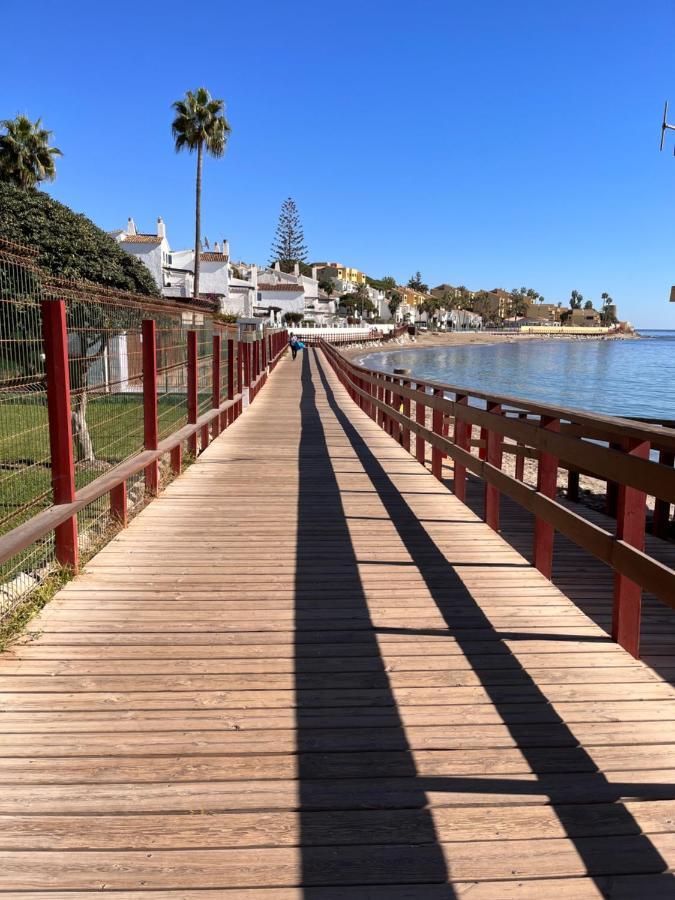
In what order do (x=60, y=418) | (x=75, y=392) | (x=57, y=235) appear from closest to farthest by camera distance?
(x=60, y=418)
(x=75, y=392)
(x=57, y=235)

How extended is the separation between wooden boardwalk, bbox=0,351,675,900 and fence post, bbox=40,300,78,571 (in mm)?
269

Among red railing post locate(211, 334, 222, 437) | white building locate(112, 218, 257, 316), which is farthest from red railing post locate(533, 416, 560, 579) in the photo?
white building locate(112, 218, 257, 316)

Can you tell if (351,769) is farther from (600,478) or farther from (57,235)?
(57,235)

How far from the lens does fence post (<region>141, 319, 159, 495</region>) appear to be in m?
6.97

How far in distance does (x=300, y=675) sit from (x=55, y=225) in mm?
19776

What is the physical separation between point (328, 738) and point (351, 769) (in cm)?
24

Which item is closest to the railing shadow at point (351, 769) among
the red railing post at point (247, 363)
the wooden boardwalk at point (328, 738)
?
the wooden boardwalk at point (328, 738)

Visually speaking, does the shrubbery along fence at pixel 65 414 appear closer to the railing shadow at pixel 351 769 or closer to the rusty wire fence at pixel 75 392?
the rusty wire fence at pixel 75 392

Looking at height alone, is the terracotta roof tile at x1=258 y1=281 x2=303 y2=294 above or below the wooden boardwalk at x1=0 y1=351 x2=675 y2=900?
above

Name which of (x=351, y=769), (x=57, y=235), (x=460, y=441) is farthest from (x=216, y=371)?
(x=57, y=235)

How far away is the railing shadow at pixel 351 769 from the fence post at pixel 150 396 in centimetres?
309

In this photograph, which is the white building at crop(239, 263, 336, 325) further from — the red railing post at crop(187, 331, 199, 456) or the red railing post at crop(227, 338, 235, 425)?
the red railing post at crop(187, 331, 199, 456)

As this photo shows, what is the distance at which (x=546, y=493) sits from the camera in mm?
4957

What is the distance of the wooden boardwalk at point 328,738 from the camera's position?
226 centimetres
